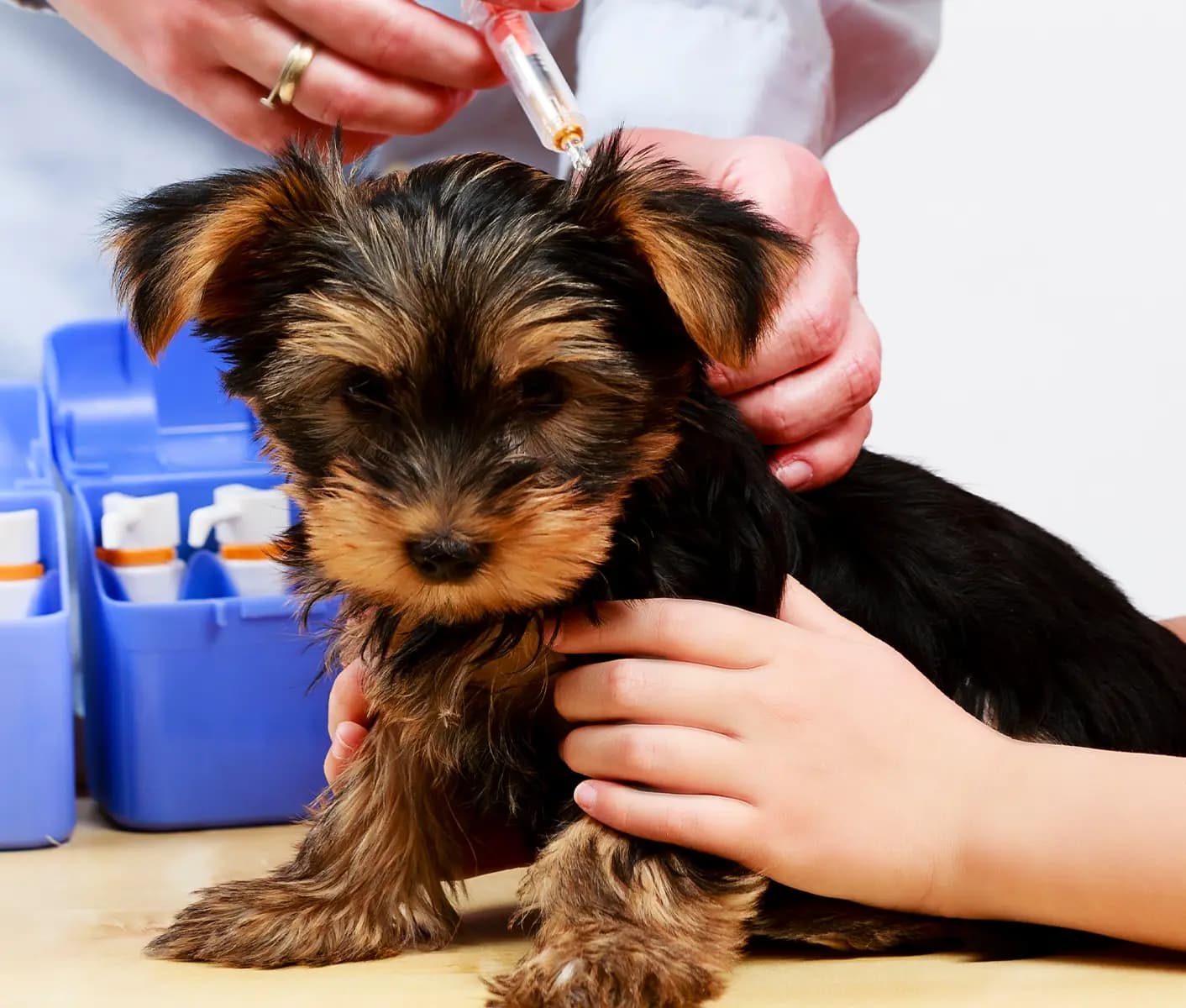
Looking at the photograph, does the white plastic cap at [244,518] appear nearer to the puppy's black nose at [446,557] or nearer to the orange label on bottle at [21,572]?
the orange label on bottle at [21,572]

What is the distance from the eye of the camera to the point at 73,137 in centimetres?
379

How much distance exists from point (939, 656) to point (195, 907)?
43.8 inches

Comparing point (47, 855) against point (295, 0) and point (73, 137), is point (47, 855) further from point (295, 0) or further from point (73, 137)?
point (73, 137)

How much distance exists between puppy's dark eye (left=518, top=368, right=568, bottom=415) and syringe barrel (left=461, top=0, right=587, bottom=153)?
541mm

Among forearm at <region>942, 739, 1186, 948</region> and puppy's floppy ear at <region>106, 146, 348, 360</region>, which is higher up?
puppy's floppy ear at <region>106, 146, 348, 360</region>

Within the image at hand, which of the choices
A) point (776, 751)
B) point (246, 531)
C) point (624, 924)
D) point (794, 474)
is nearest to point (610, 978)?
point (624, 924)

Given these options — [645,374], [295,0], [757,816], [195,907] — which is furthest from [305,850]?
[295,0]

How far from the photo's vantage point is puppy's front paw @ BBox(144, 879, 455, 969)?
204 cm

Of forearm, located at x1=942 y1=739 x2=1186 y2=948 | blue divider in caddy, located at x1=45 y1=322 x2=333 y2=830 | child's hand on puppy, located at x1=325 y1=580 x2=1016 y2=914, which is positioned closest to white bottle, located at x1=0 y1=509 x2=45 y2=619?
blue divider in caddy, located at x1=45 y1=322 x2=333 y2=830

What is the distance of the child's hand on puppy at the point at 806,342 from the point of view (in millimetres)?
2326

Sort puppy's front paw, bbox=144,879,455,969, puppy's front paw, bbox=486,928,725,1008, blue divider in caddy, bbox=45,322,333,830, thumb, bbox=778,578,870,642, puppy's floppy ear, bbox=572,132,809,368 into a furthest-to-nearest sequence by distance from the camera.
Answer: blue divider in caddy, bbox=45,322,333,830, thumb, bbox=778,578,870,642, puppy's front paw, bbox=144,879,455,969, puppy's floppy ear, bbox=572,132,809,368, puppy's front paw, bbox=486,928,725,1008

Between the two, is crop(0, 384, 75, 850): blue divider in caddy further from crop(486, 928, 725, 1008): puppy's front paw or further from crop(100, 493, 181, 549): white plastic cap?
crop(486, 928, 725, 1008): puppy's front paw

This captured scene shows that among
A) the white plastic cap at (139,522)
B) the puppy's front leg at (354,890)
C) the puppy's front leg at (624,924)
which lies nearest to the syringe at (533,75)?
the puppy's front leg at (354,890)

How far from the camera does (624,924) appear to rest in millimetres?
1874
